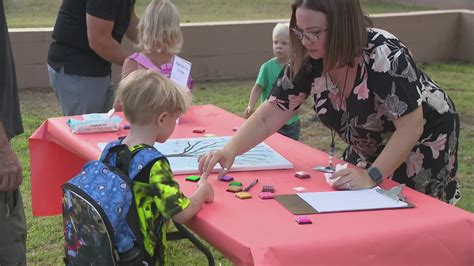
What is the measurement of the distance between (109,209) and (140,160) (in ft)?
0.58

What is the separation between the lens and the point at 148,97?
7.46 ft

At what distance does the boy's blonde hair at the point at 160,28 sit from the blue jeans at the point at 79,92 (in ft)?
1.34

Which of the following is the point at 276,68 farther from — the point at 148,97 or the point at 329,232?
the point at 329,232

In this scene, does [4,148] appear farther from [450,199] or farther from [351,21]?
[450,199]

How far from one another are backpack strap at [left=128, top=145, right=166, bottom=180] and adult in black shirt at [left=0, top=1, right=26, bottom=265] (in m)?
0.59

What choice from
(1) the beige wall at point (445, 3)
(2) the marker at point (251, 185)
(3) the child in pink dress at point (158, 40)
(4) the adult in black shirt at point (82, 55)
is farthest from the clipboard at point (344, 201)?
(1) the beige wall at point (445, 3)

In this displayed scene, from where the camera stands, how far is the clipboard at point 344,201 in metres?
2.17

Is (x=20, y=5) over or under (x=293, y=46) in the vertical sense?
under

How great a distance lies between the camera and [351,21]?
2379 mm

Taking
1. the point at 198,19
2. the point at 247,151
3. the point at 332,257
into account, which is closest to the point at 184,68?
the point at 247,151

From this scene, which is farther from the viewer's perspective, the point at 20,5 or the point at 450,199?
the point at 20,5

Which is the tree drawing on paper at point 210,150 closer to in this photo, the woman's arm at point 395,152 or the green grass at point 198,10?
the woman's arm at point 395,152

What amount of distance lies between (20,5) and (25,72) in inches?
157

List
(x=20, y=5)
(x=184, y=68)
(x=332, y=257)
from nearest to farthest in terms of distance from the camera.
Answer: (x=332, y=257) → (x=184, y=68) → (x=20, y=5)
